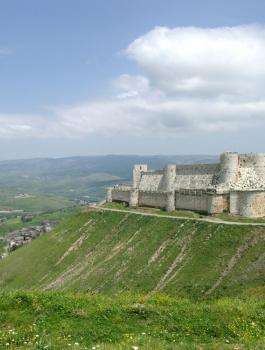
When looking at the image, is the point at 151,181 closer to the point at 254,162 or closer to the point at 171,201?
the point at 171,201

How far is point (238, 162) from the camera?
72.3 meters

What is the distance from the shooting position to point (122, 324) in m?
18.9

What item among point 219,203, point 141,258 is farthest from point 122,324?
point 219,203

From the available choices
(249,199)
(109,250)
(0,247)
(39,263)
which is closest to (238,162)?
(249,199)

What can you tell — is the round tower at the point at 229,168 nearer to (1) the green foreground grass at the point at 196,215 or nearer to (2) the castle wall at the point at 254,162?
(2) the castle wall at the point at 254,162

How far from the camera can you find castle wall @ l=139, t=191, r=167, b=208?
7923 centimetres

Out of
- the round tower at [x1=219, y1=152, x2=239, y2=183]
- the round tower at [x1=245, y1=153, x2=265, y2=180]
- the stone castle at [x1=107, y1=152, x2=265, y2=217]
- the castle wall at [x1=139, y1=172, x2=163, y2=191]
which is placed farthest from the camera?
the castle wall at [x1=139, y1=172, x2=163, y2=191]

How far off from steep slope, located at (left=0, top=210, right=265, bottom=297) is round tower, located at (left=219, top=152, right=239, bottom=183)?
11673 millimetres

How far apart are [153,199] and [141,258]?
81.6 ft

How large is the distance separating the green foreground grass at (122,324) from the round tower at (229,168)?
2007 inches

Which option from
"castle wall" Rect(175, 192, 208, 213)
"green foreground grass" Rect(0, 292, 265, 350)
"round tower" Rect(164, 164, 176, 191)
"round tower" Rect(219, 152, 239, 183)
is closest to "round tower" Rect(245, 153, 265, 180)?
"round tower" Rect(219, 152, 239, 183)

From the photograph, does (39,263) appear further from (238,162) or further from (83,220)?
(238,162)

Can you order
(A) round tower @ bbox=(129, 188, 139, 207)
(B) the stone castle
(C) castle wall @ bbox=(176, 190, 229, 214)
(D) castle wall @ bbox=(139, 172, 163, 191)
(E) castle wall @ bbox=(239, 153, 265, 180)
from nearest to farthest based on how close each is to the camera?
(B) the stone castle, (C) castle wall @ bbox=(176, 190, 229, 214), (E) castle wall @ bbox=(239, 153, 265, 180), (A) round tower @ bbox=(129, 188, 139, 207), (D) castle wall @ bbox=(139, 172, 163, 191)

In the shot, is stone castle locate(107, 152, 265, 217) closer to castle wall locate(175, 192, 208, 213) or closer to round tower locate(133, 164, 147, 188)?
castle wall locate(175, 192, 208, 213)
